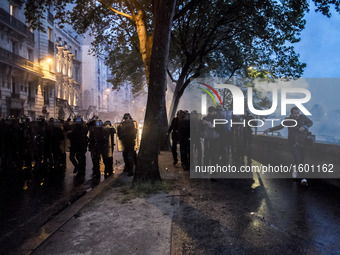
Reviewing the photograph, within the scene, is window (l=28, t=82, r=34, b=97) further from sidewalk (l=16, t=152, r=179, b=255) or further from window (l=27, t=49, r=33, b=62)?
sidewalk (l=16, t=152, r=179, b=255)

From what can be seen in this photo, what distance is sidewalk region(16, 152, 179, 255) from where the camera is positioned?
362 centimetres

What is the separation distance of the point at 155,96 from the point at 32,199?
11.5 feet

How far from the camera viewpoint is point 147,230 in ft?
13.8

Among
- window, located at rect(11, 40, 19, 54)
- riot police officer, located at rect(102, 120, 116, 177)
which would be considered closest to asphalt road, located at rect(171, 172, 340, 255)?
riot police officer, located at rect(102, 120, 116, 177)

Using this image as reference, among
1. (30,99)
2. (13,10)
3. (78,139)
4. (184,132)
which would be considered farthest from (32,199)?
(13,10)

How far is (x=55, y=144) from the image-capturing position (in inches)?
405

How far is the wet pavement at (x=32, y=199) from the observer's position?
14.5 feet

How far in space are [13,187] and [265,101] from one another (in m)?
53.8

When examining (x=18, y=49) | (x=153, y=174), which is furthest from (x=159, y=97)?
(x=18, y=49)

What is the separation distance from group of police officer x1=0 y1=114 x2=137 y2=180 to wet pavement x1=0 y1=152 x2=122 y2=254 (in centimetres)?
57

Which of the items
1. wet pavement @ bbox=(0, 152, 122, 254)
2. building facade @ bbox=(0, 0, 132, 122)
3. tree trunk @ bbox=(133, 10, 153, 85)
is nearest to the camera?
wet pavement @ bbox=(0, 152, 122, 254)

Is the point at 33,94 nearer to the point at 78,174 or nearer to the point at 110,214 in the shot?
the point at 78,174

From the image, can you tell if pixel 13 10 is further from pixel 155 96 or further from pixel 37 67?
pixel 155 96

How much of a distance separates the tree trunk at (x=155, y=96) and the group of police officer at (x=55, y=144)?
76.4 inches
